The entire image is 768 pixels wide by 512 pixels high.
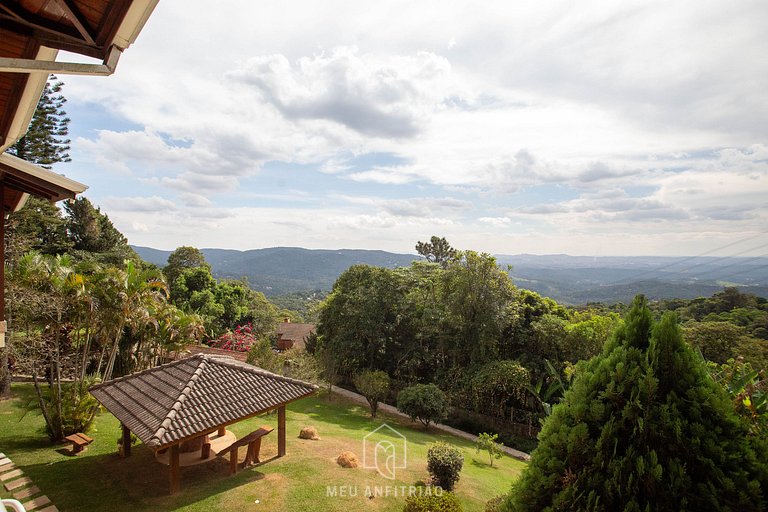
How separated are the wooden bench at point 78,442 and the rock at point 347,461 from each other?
21.6 feet

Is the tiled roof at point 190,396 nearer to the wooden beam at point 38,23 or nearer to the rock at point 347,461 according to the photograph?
the rock at point 347,461

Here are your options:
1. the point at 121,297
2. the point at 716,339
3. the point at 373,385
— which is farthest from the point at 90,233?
the point at 716,339

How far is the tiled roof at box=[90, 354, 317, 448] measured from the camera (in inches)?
312

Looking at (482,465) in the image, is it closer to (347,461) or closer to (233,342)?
(347,461)

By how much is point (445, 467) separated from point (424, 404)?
319 inches

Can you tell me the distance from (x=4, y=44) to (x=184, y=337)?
56.1ft

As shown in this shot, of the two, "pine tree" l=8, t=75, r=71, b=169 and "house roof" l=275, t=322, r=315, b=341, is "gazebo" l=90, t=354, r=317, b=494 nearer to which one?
"pine tree" l=8, t=75, r=71, b=169

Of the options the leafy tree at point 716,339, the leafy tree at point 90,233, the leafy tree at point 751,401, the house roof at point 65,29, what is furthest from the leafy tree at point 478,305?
the leafy tree at point 90,233

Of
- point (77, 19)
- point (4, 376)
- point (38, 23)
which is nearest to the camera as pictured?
point (77, 19)

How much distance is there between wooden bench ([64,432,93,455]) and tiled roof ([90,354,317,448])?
1769mm

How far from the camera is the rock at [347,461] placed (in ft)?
31.5

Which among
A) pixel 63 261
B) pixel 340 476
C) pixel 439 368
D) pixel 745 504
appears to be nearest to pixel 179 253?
pixel 63 261

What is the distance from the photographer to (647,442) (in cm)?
333

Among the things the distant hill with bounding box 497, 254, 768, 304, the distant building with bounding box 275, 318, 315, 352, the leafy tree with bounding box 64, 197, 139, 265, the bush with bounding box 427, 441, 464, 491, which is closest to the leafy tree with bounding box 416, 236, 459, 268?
the distant hill with bounding box 497, 254, 768, 304
